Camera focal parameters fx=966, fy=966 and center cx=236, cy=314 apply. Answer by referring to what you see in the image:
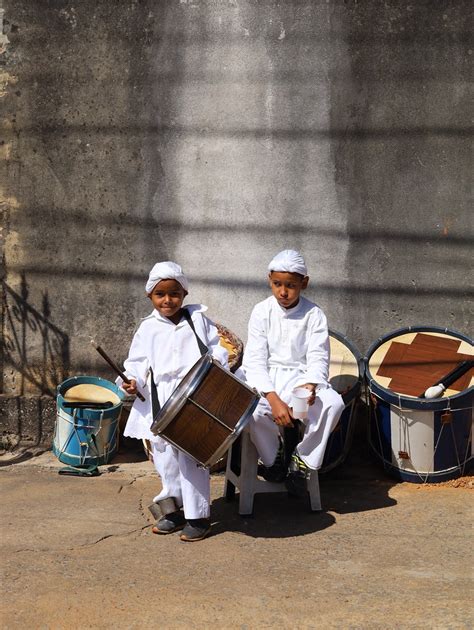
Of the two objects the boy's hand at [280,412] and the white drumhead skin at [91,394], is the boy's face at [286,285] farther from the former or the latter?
the white drumhead skin at [91,394]

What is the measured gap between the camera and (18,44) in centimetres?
755

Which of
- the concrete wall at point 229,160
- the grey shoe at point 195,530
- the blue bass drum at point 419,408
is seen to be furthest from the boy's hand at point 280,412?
the concrete wall at point 229,160

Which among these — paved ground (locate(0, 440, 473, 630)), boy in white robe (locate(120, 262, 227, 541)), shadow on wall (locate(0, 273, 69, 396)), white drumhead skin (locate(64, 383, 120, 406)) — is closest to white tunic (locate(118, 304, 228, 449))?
boy in white robe (locate(120, 262, 227, 541))

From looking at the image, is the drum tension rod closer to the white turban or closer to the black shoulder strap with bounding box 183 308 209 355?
the black shoulder strap with bounding box 183 308 209 355

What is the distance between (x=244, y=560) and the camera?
17.1 ft

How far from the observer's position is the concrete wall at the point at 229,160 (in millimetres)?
7191

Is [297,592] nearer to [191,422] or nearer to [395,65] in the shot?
[191,422]

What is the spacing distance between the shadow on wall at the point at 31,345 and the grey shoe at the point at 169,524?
91.9 inches

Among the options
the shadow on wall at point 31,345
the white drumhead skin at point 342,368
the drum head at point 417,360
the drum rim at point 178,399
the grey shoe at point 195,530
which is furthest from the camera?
the shadow on wall at point 31,345

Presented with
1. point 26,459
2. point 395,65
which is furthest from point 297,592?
point 395,65

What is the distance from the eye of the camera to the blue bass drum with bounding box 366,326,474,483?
6.45 metres

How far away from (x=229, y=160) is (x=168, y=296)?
1.97 m

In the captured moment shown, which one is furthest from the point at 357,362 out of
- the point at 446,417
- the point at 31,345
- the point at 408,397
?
the point at 31,345

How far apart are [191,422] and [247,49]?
3.28 m
